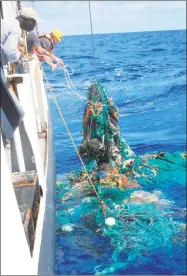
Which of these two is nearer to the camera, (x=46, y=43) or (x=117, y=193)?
(x=117, y=193)

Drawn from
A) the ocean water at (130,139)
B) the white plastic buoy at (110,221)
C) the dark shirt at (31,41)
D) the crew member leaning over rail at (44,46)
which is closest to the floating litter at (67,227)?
the ocean water at (130,139)

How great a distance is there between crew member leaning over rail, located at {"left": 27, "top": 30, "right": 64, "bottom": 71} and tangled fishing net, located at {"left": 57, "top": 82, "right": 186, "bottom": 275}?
1.00m

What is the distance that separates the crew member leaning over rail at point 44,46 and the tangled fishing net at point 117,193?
100 cm

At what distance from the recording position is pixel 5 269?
1802 millimetres

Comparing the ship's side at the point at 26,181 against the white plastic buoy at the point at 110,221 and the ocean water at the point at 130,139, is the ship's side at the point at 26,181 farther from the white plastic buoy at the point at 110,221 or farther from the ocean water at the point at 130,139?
the white plastic buoy at the point at 110,221

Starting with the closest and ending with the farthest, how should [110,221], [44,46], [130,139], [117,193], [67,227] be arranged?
[110,221] < [67,227] < [117,193] < [44,46] < [130,139]

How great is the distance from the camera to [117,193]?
263 inches

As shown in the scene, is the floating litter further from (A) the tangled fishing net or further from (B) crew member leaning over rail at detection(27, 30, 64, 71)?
(B) crew member leaning over rail at detection(27, 30, 64, 71)

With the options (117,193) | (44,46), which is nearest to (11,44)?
(117,193)

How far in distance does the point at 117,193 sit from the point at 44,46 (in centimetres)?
347

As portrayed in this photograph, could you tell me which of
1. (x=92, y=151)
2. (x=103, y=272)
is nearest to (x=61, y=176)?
(x=92, y=151)

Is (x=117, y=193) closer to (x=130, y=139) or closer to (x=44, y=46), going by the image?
(x=44, y=46)

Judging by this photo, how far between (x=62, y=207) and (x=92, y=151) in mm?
1229

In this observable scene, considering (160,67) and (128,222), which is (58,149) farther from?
(160,67)
